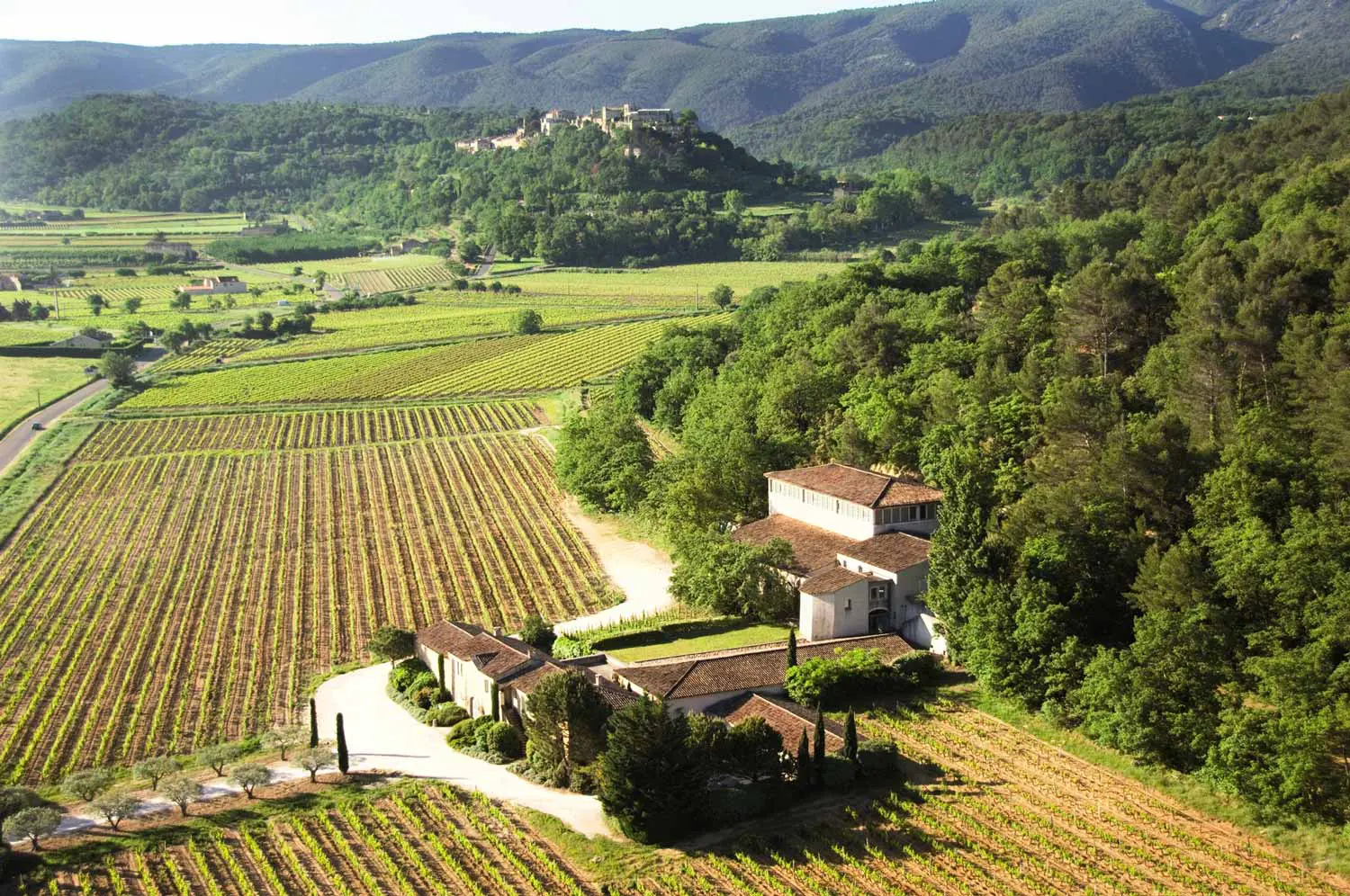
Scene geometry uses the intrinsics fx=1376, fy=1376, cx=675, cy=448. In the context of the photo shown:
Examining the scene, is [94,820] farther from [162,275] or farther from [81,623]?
[162,275]

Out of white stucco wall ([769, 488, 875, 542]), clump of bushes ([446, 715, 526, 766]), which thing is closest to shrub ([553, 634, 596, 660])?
clump of bushes ([446, 715, 526, 766])

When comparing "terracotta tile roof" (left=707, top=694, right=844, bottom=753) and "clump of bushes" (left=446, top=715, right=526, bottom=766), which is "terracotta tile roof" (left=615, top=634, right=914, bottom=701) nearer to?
"terracotta tile roof" (left=707, top=694, right=844, bottom=753)

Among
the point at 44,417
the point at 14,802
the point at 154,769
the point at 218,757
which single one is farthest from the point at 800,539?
the point at 44,417

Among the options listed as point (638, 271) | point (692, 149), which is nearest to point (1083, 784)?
point (638, 271)

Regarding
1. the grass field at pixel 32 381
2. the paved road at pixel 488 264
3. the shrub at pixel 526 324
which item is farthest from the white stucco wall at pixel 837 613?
the paved road at pixel 488 264

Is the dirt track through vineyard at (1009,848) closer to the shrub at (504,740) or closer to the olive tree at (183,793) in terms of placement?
the shrub at (504,740)

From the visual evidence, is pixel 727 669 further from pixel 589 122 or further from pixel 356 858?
pixel 589 122
